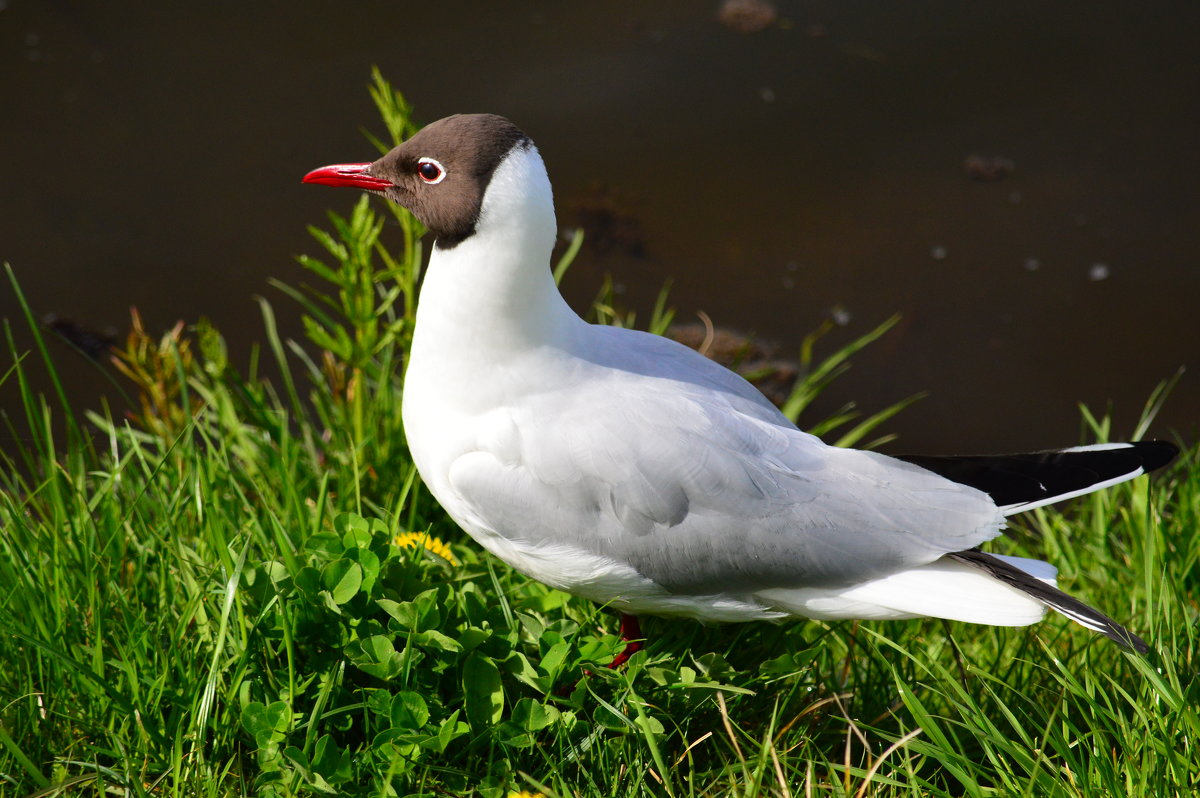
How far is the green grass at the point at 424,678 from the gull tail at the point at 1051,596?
0.09 metres

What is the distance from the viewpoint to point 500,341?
232 cm

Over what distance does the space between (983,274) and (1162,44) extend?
1.75 meters

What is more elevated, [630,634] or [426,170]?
[426,170]

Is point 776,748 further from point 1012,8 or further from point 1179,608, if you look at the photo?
point 1012,8

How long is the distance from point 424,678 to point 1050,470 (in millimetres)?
1400

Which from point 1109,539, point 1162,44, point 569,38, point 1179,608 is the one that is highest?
point 569,38

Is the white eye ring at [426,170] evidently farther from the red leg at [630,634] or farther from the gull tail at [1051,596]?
the gull tail at [1051,596]

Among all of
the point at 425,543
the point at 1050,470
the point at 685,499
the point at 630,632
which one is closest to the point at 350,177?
the point at 425,543

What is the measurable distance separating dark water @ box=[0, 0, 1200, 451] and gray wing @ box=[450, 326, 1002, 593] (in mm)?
2212

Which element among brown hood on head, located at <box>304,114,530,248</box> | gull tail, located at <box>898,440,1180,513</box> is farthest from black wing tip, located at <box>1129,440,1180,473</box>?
brown hood on head, located at <box>304,114,530,248</box>

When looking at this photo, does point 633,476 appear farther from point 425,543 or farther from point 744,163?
point 744,163

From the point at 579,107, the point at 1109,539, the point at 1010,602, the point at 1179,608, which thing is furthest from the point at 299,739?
the point at 579,107

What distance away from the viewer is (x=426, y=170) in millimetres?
2271

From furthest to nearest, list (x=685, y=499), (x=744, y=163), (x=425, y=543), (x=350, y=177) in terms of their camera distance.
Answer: (x=744, y=163), (x=425, y=543), (x=350, y=177), (x=685, y=499)
